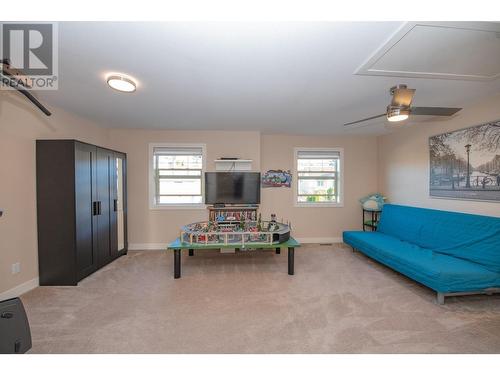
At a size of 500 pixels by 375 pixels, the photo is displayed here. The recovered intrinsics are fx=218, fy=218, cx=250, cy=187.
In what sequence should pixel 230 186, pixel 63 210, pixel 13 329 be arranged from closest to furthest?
1. pixel 13 329
2. pixel 63 210
3. pixel 230 186

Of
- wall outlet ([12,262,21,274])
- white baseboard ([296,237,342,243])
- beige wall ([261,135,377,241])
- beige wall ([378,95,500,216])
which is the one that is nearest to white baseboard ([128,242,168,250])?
wall outlet ([12,262,21,274])

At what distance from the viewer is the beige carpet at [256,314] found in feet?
6.09

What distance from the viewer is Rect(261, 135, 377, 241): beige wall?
5.18m

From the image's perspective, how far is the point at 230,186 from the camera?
4.69 meters

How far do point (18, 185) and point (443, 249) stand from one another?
5709 millimetres

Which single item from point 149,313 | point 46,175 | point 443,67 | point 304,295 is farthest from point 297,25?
point 46,175

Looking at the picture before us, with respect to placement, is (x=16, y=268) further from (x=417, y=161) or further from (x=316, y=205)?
Answer: (x=417, y=161)

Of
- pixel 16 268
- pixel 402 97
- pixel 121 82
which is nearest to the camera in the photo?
pixel 402 97

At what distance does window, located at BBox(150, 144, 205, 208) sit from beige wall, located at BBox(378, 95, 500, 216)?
13.8 feet

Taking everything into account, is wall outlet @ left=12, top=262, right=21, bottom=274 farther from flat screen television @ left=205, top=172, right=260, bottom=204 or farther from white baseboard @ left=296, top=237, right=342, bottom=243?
white baseboard @ left=296, top=237, right=342, bottom=243

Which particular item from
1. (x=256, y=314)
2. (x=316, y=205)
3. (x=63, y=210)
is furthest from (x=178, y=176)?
(x=256, y=314)

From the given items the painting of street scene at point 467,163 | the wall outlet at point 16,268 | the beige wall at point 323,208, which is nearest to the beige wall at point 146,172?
the beige wall at point 323,208

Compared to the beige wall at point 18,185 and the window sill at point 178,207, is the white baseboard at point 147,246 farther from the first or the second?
the beige wall at point 18,185

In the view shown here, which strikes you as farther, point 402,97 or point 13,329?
point 402,97
